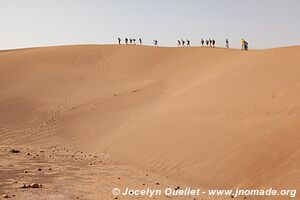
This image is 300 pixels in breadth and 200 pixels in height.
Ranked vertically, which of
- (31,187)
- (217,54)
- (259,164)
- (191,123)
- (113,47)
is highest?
(113,47)

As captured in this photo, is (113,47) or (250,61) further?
(113,47)

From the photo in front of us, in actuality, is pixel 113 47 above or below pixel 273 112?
above

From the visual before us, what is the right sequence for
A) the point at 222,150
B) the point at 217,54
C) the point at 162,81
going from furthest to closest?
the point at 217,54
the point at 162,81
the point at 222,150

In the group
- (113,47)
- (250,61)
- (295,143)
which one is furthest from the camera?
(113,47)

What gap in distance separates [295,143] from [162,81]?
13776 millimetres

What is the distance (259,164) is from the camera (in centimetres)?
767

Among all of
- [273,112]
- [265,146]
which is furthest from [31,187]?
[273,112]

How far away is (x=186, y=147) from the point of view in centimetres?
998

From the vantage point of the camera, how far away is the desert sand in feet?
25.5

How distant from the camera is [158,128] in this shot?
1227 centimetres

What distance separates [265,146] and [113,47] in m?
26.9

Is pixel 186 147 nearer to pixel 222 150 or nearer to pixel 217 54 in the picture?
pixel 222 150

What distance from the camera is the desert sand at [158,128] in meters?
7.79

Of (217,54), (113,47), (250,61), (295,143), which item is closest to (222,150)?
(295,143)
